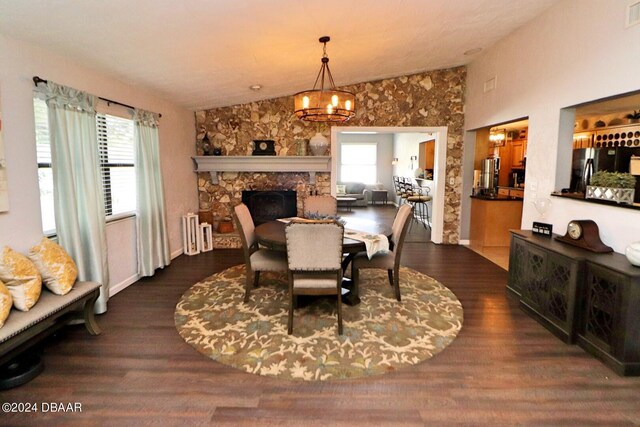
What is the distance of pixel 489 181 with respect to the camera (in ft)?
19.3

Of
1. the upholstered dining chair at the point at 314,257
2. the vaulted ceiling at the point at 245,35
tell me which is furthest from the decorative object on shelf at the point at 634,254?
the vaulted ceiling at the point at 245,35

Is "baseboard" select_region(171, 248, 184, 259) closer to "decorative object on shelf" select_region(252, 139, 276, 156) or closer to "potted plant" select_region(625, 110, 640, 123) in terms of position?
"decorative object on shelf" select_region(252, 139, 276, 156)

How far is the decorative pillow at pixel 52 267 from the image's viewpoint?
2.48 metres

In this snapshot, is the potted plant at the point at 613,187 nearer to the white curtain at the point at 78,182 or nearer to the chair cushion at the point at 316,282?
the chair cushion at the point at 316,282

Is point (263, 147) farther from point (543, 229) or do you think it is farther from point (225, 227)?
point (543, 229)

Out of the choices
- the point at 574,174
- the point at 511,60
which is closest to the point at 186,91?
the point at 511,60

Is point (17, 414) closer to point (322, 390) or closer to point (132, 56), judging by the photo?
point (322, 390)

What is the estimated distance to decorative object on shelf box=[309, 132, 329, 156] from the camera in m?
5.71

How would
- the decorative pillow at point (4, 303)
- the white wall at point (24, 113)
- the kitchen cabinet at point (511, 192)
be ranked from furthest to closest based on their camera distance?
the kitchen cabinet at point (511, 192) < the white wall at point (24, 113) < the decorative pillow at point (4, 303)

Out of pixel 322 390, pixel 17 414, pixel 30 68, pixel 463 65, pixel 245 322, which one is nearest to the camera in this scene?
pixel 17 414

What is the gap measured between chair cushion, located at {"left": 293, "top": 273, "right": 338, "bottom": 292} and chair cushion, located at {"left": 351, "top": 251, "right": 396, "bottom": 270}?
621 mm

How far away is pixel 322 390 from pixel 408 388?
54 cm

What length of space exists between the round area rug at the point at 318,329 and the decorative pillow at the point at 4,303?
113 centimetres

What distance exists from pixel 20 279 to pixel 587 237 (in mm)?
4265
